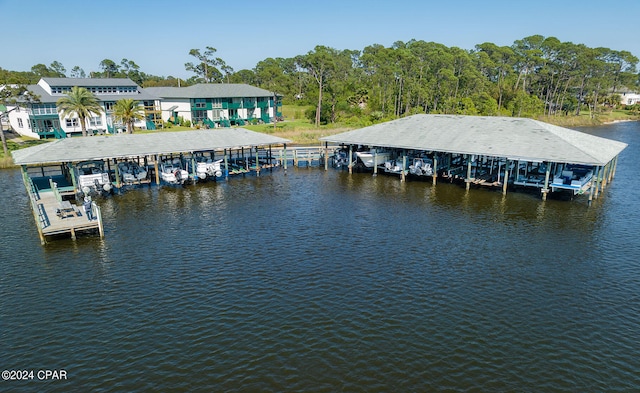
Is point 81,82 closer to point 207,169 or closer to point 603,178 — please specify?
point 207,169

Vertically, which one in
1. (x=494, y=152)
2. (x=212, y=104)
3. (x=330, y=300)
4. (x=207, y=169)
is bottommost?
(x=330, y=300)

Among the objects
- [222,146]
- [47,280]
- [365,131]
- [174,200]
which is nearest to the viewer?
[47,280]

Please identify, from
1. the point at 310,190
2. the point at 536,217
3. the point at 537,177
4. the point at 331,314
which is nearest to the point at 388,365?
the point at 331,314

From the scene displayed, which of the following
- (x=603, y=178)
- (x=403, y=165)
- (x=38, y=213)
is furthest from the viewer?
(x=403, y=165)

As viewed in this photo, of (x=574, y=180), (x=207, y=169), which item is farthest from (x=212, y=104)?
(x=574, y=180)

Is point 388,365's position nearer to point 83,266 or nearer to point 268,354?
point 268,354

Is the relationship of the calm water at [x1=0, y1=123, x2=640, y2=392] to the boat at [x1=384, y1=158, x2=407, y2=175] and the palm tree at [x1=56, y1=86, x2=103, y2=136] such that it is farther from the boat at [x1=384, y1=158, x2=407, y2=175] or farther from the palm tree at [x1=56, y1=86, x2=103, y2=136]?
the palm tree at [x1=56, y1=86, x2=103, y2=136]
